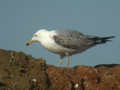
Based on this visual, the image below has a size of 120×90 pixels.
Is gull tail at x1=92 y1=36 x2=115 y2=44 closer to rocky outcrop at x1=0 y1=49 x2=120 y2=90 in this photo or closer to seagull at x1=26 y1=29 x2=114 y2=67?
seagull at x1=26 y1=29 x2=114 y2=67

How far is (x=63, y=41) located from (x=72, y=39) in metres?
0.57

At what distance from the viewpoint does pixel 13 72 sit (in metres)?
8.34

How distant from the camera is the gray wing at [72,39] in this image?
11.8 metres

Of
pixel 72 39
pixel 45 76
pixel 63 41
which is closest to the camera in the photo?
pixel 45 76

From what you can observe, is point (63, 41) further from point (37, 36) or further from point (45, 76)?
point (45, 76)

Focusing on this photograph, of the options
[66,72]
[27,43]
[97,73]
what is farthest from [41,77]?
[27,43]

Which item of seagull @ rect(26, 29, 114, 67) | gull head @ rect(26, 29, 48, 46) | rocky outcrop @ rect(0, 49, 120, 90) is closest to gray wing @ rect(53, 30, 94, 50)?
seagull @ rect(26, 29, 114, 67)

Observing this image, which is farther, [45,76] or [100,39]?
[100,39]

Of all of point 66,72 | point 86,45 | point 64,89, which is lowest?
point 64,89

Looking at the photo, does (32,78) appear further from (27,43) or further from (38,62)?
(27,43)

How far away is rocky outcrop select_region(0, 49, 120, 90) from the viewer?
26.1ft

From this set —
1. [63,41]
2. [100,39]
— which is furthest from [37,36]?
[100,39]

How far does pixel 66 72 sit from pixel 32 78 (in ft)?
6.44

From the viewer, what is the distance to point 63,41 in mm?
11875
